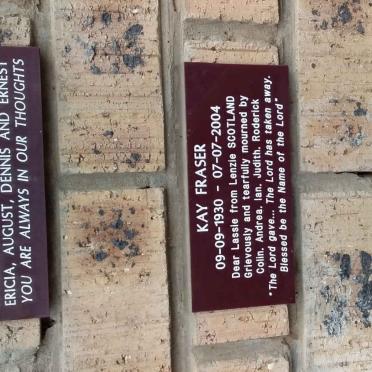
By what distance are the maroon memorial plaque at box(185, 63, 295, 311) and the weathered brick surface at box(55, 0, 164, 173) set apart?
65mm

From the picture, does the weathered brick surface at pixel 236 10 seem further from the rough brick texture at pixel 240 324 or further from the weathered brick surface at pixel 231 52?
Result: the rough brick texture at pixel 240 324

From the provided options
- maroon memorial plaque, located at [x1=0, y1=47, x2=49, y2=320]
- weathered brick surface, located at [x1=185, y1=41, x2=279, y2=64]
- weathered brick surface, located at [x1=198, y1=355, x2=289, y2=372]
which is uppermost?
weathered brick surface, located at [x1=185, y1=41, x2=279, y2=64]

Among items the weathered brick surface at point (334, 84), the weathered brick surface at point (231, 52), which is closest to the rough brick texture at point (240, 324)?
the weathered brick surface at point (334, 84)

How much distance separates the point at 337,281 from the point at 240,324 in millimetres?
183

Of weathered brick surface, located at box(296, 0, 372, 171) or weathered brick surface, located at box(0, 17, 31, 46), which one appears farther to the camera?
weathered brick surface, located at box(296, 0, 372, 171)

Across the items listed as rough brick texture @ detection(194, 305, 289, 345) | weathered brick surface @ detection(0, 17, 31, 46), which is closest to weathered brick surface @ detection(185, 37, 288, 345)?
rough brick texture @ detection(194, 305, 289, 345)

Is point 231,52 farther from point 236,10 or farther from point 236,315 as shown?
point 236,315

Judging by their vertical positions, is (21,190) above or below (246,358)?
above

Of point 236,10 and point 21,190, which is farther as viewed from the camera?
point 236,10

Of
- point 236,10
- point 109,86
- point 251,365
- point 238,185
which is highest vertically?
point 236,10

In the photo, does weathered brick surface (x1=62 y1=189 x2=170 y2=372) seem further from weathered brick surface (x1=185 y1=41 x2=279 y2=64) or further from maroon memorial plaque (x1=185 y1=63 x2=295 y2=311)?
weathered brick surface (x1=185 y1=41 x2=279 y2=64)

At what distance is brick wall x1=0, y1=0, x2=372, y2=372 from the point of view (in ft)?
2.98

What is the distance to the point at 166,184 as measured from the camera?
96cm

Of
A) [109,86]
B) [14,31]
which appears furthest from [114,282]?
[14,31]
